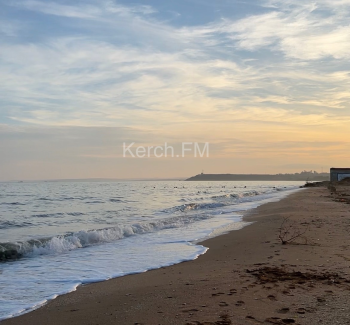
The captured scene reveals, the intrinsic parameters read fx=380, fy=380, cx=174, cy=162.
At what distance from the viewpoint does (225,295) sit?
5738 mm

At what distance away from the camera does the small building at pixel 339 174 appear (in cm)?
8340

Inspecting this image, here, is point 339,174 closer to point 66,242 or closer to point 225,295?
point 66,242

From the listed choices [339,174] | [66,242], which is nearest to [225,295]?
[66,242]

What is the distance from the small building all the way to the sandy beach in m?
81.3

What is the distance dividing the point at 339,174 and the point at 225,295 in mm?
87339

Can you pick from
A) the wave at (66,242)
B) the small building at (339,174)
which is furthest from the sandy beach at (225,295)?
the small building at (339,174)

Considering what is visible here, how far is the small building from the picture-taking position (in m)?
83.4

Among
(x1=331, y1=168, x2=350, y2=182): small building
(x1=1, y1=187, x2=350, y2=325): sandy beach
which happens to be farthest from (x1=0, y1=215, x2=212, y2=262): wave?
(x1=331, y1=168, x2=350, y2=182): small building

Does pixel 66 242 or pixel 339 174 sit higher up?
pixel 339 174

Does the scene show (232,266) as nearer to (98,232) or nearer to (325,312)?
(325,312)

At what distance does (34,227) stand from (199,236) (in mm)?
8709

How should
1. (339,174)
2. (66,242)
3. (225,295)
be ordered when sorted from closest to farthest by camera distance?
(225,295)
(66,242)
(339,174)

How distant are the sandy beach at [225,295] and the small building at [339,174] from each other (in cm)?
8127

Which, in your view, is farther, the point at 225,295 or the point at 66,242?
the point at 66,242
